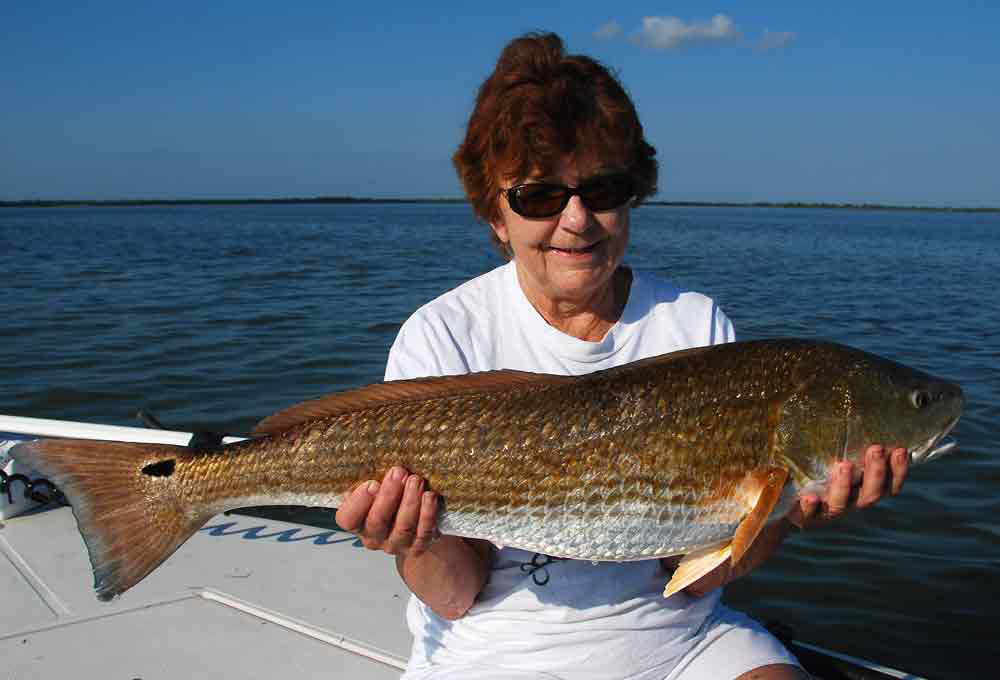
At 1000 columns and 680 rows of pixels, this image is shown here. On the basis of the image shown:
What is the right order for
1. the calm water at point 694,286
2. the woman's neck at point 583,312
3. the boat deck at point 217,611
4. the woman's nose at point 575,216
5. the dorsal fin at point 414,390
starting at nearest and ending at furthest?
the dorsal fin at point 414,390
the woman's nose at point 575,216
the woman's neck at point 583,312
the boat deck at point 217,611
the calm water at point 694,286

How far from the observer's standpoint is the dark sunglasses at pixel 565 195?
3.27 m

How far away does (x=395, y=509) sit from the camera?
2.96 meters

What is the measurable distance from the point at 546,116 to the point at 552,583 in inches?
67.0

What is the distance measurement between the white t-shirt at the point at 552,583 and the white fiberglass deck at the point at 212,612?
882mm

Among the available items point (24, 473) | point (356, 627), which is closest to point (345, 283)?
point (24, 473)

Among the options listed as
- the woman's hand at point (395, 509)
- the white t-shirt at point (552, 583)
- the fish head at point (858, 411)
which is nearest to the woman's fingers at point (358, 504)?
the woman's hand at point (395, 509)

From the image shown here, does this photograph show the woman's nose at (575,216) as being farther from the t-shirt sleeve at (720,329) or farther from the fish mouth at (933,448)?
the fish mouth at (933,448)

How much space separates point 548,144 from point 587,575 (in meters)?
1.59

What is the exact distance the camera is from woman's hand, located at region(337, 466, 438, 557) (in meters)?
2.93

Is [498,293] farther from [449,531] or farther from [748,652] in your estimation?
[748,652]

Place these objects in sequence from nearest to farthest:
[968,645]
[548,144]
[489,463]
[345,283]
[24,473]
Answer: [489,463] < [548,144] < [24,473] < [968,645] < [345,283]

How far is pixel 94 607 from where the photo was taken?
4.25 meters

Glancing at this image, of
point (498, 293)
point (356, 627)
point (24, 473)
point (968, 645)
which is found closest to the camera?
point (498, 293)

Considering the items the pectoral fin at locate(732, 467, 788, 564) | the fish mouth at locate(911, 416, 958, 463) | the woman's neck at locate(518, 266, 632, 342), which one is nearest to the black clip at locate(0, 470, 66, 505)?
the woman's neck at locate(518, 266, 632, 342)
